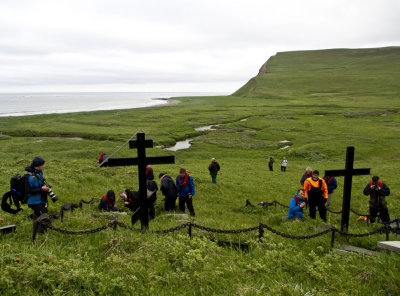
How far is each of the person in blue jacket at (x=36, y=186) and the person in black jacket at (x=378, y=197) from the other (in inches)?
480

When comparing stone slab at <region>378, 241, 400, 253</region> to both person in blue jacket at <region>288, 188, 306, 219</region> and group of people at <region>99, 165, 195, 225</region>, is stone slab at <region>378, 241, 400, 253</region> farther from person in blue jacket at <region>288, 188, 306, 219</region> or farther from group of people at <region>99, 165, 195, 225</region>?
group of people at <region>99, 165, 195, 225</region>

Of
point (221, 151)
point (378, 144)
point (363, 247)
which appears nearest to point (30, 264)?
point (363, 247)

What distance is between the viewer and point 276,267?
6.17 m

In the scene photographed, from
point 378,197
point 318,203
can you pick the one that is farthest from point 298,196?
point 378,197

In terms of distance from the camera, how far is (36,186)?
760cm

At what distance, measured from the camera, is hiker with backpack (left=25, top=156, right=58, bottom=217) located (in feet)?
24.5

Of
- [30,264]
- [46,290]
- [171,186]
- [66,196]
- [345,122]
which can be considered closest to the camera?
[46,290]

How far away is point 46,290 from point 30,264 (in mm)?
841

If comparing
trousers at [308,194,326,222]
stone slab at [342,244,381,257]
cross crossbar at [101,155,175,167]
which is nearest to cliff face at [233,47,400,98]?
trousers at [308,194,326,222]

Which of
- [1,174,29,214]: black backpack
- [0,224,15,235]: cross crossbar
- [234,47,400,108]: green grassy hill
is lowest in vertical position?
[0,224,15,235]: cross crossbar

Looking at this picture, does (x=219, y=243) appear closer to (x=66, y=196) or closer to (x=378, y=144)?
(x=66, y=196)

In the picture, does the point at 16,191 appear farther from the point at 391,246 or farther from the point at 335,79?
the point at 335,79

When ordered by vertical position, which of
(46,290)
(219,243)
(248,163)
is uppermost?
(46,290)

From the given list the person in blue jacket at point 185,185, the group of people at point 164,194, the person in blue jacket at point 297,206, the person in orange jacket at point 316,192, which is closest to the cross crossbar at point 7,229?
the group of people at point 164,194
